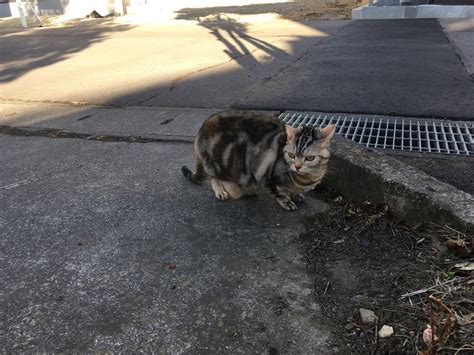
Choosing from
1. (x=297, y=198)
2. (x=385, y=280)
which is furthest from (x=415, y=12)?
(x=385, y=280)

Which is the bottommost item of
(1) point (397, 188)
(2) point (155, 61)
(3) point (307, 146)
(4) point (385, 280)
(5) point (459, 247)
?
(4) point (385, 280)

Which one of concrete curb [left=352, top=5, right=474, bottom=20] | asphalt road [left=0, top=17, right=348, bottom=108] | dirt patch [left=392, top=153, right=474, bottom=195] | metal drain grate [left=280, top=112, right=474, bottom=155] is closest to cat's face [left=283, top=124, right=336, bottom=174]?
dirt patch [left=392, top=153, right=474, bottom=195]

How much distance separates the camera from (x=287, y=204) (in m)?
3.28

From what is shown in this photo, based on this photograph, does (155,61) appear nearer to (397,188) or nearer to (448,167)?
(448,167)

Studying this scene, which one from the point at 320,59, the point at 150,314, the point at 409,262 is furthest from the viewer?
the point at 320,59

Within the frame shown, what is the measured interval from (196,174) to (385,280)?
1.79 m

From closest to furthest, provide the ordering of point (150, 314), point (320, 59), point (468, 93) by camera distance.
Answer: point (150, 314) < point (468, 93) < point (320, 59)

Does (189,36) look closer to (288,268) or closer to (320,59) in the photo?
(320,59)

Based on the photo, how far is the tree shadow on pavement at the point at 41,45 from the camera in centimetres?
977

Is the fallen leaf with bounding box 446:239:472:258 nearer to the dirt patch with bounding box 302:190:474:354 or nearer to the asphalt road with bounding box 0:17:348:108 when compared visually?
the dirt patch with bounding box 302:190:474:354

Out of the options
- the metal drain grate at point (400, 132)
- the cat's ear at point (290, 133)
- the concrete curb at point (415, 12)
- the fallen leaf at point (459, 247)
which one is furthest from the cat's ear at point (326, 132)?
the concrete curb at point (415, 12)

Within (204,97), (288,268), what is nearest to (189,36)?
(204,97)

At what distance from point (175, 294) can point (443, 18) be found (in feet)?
44.2

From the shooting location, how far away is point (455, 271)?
2430mm
